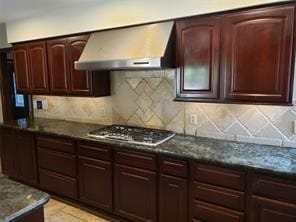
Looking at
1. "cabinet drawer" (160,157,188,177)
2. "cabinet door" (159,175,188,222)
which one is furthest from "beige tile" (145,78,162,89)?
"cabinet door" (159,175,188,222)

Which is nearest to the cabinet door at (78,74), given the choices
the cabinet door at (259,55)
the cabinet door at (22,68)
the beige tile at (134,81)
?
the beige tile at (134,81)

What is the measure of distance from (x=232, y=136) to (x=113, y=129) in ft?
4.54

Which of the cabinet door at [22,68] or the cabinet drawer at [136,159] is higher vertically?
the cabinet door at [22,68]

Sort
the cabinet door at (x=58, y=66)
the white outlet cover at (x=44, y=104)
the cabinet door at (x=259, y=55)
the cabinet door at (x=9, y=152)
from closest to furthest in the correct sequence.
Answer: the cabinet door at (x=259, y=55), the cabinet door at (x=58, y=66), the cabinet door at (x=9, y=152), the white outlet cover at (x=44, y=104)

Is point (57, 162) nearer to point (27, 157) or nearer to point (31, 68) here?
point (27, 157)

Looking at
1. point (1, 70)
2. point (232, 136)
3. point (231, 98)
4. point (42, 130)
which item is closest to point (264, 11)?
point (231, 98)

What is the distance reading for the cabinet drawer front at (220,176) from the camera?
1940 millimetres

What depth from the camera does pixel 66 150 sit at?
120 inches

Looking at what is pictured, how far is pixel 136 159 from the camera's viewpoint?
247 cm

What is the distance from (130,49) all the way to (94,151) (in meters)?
1.16

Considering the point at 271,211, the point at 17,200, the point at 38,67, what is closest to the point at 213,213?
the point at 271,211

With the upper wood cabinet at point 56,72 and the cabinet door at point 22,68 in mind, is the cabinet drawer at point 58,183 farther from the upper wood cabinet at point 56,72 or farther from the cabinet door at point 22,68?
the cabinet door at point 22,68

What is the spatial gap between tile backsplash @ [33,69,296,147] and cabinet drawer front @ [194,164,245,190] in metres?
0.62

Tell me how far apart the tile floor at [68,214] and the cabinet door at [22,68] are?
5.84 feet
